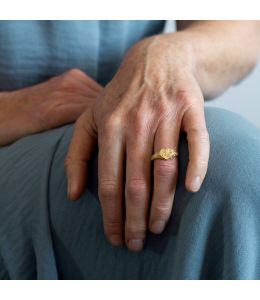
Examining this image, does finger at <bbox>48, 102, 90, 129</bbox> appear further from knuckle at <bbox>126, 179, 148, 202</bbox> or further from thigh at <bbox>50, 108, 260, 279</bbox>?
knuckle at <bbox>126, 179, 148, 202</bbox>

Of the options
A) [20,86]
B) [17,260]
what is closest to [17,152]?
[17,260]

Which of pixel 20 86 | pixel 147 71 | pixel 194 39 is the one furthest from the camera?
pixel 20 86

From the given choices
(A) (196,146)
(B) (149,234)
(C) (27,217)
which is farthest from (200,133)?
(C) (27,217)

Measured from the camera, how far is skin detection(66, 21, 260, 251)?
453 mm

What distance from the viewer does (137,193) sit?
463 mm

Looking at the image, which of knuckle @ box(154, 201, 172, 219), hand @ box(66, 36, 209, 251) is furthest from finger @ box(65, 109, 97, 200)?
knuckle @ box(154, 201, 172, 219)

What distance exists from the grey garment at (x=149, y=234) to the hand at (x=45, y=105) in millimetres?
64

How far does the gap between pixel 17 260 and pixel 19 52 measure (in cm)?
41

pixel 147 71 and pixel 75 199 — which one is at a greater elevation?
pixel 147 71

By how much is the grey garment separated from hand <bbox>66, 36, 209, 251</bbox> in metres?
0.01

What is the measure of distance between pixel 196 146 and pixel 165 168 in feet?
0.13

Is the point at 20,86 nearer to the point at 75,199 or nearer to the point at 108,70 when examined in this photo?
the point at 108,70

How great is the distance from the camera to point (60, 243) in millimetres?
500

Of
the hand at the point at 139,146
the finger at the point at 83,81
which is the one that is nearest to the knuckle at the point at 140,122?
the hand at the point at 139,146
